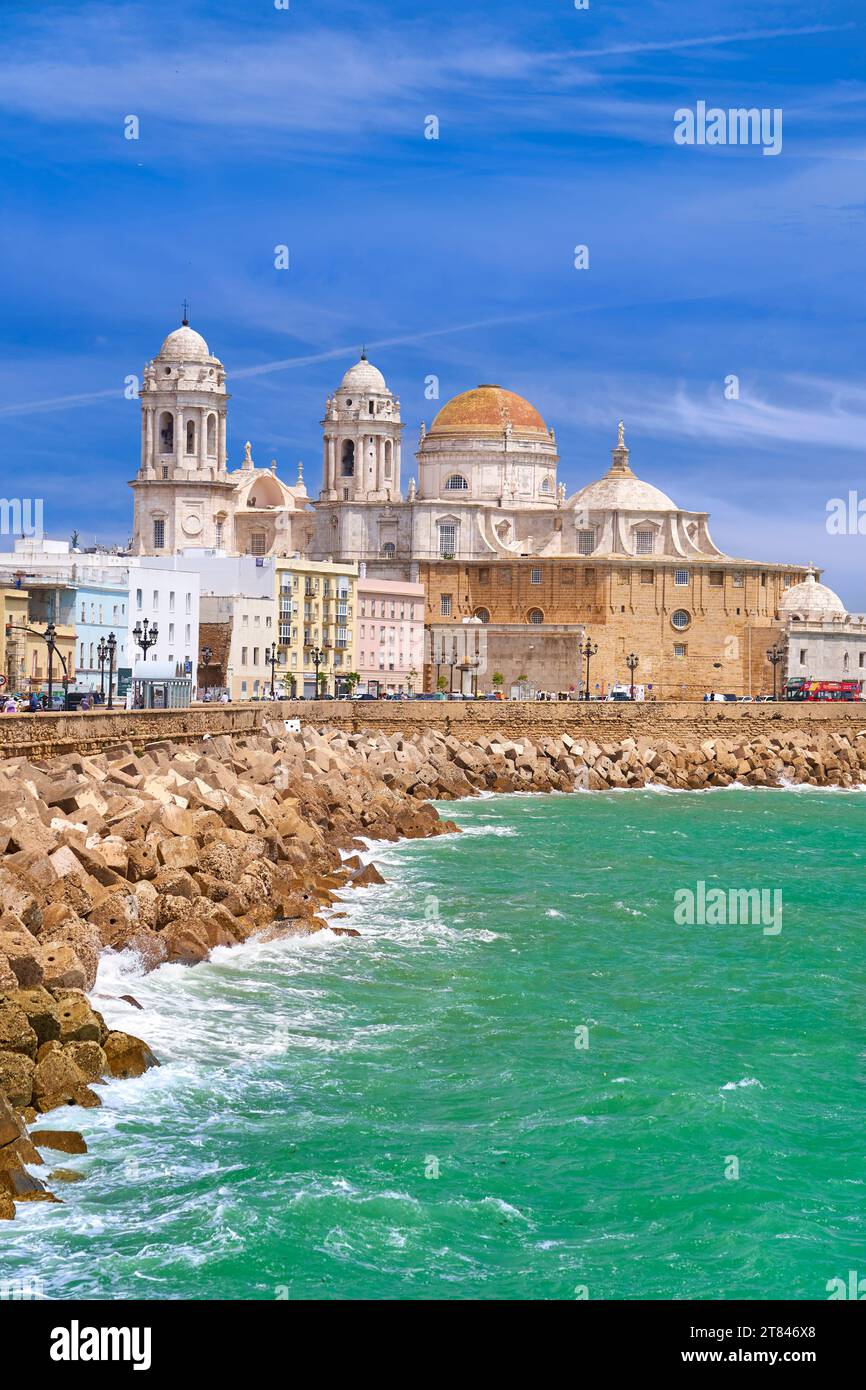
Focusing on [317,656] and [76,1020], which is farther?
[317,656]

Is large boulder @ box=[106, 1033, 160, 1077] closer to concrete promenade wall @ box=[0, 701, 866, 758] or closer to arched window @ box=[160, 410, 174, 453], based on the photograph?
concrete promenade wall @ box=[0, 701, 866, 758]

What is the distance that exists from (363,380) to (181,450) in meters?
10.3

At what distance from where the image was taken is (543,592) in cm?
8912

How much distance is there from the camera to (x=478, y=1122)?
48.6ft

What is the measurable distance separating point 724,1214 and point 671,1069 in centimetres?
363

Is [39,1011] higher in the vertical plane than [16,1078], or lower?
higher

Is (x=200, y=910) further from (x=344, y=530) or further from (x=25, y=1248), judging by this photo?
(x=344, y=530)

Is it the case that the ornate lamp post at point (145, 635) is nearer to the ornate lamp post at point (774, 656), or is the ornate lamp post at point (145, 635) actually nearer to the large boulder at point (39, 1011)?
the large boulder at point (39, 1011)

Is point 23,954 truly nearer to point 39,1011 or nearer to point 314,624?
point 39,1011

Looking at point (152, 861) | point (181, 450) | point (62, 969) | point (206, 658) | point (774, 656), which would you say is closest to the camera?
point (62, 969)

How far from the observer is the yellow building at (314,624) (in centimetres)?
7212

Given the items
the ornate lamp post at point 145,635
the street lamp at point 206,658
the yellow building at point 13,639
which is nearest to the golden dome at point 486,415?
the street lamp at point 206,658

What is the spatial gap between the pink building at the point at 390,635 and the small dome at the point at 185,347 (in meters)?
15.0

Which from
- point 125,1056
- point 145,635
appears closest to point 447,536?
point 145,635
